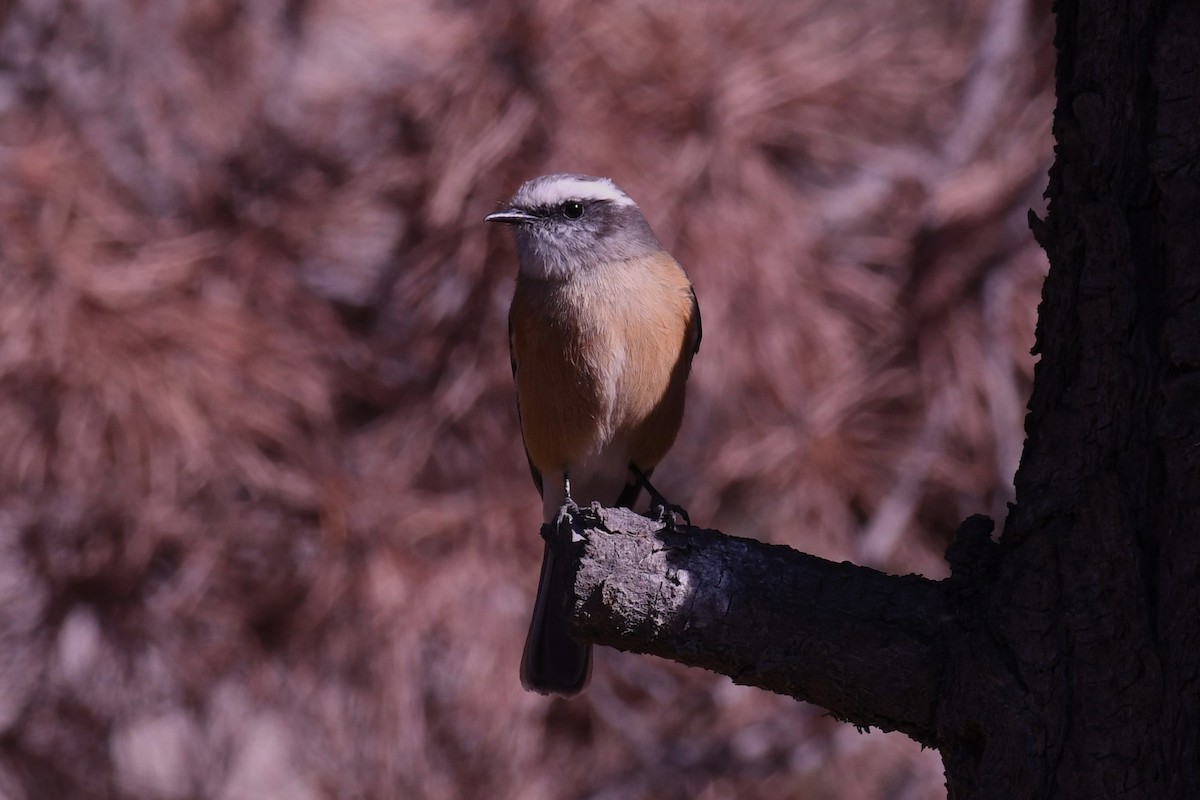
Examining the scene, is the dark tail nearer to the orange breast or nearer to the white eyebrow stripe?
the orange breast

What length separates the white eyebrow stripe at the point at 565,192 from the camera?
3.29 metres

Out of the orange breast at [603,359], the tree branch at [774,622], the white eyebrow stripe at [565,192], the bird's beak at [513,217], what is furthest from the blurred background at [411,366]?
the tree branch at [774,622]

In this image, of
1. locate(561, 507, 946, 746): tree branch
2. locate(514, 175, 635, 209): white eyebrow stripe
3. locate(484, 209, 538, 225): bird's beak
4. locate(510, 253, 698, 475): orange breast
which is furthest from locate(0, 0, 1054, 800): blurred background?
locate(561, 507, 946, 746): tree branch

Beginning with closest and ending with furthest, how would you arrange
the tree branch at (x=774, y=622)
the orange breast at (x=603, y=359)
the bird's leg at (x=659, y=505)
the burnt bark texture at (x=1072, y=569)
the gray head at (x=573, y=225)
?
1. the burnt bark texture at (x=1072, y=569)
2. the tree branch at (x=774, y=622)
3. the bird's leg at (x=659, y=505)
4. the orange breast at (x=603, y=359)
5. the gray head at (x=573, y=225)

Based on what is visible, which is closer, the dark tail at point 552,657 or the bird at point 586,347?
the bird at point 586,347

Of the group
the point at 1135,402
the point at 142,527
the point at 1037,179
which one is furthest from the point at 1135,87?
the point at 142,527

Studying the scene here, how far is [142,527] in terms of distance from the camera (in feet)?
11.6

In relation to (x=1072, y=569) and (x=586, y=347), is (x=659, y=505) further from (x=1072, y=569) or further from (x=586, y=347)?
(x=1072, y=569)

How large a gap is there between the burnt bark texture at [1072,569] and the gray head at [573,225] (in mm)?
1451

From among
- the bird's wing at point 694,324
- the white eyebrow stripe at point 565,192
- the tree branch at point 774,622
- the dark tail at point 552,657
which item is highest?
the white eyebrow stripe at point 565,192

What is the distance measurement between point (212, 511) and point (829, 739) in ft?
6.86

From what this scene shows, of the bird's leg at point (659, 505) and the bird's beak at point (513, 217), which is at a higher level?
the bird's beak at point (513, 217)

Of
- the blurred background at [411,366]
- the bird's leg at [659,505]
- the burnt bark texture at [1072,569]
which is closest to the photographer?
the burnt bark texture at [1072,569]

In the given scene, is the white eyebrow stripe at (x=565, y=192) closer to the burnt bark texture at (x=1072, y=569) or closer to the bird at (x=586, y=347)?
the bird at (x=586, y=347)
